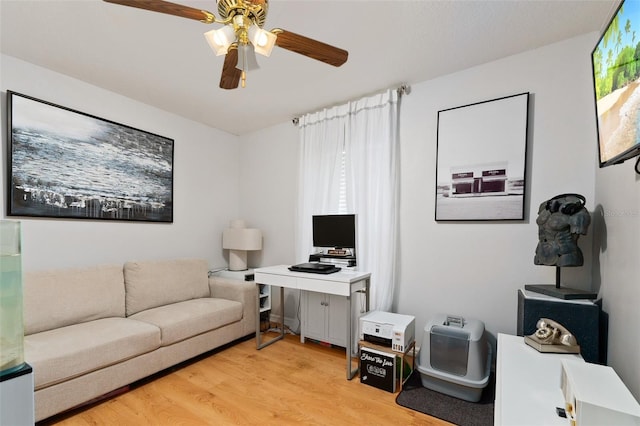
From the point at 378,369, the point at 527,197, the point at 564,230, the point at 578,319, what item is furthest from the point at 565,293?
the point at 378,369

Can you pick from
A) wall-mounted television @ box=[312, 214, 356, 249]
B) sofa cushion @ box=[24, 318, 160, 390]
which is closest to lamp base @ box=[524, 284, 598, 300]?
→ wall-mounted television @ box=[312, 214, 356, 249]

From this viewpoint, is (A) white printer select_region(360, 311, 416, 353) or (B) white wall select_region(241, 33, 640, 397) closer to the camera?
(B) white wall select_region(241, 33, 640, 397)

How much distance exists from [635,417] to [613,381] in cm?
24

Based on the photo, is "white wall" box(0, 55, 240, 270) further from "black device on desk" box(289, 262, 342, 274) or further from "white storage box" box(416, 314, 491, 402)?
"white storage box" box(416, 314, 491, 402)

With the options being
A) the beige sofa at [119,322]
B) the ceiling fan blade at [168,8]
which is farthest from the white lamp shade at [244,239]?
the ceiling fan blade at [168,8]

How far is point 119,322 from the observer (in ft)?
7.70

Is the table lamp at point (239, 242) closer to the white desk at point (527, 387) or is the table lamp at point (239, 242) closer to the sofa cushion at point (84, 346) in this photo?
the sofa cushion at point (84, 346)

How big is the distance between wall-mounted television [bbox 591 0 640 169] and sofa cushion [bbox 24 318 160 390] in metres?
2.97

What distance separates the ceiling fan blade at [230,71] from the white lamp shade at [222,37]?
41mm

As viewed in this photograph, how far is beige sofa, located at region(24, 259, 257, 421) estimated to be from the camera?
1.84 metres

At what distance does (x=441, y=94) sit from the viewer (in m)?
2.59

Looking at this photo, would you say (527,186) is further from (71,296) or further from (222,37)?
(71,296)

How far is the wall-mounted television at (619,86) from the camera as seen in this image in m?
1.01

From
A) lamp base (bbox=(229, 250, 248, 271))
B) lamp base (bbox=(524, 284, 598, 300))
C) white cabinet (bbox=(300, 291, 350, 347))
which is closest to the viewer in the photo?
lamp base (bbox=(524, 284, 598, 300))
